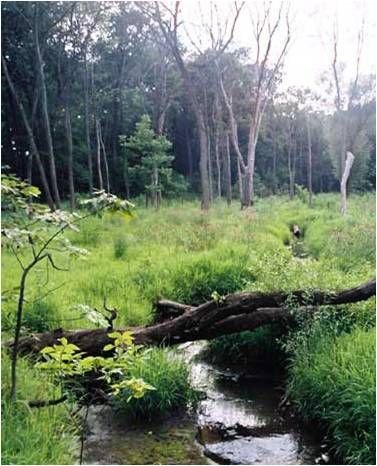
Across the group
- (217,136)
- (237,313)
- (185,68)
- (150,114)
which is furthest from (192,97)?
(237,313)

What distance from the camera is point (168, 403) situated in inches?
108

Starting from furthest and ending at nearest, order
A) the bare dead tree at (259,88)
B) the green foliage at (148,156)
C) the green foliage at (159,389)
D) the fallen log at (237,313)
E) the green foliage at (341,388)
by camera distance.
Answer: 1. the bare dead tree at (259,88)
2. the green foliage at (148,156)
3. the fallen log at (237,313)
4. the green foliage at (159,389)
5. the green foliage at (341,388)

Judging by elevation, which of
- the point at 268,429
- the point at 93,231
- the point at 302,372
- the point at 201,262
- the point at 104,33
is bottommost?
the point at 268,429

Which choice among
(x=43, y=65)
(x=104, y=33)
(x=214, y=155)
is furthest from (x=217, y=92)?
(x=43, y=65)

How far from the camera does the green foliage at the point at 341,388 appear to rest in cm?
219

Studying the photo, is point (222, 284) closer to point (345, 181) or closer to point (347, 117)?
point (345, 181)

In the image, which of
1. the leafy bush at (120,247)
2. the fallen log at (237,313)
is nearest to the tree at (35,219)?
the fallen log at (237,313)

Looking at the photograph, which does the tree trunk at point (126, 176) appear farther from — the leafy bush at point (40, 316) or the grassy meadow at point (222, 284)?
the leafy bush at point (40, 316)

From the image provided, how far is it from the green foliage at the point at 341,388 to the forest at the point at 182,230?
0.04 feet

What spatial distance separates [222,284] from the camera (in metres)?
3.93

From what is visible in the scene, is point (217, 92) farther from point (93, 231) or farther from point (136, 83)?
point (93, 231)

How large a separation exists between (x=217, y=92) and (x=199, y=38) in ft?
1.51

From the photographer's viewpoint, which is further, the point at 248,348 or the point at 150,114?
the point at 248,348

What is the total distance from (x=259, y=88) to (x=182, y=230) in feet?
4.01
